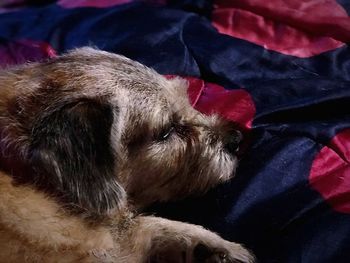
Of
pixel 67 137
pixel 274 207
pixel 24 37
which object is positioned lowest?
pixel 24 37

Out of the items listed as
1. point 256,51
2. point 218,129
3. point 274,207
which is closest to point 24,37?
point 256,51

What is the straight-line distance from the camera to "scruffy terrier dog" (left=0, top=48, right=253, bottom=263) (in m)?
1.20

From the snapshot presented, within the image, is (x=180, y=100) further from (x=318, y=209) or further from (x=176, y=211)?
(x=318, y=209)

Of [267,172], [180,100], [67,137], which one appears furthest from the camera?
[180,100]

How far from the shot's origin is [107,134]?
124 cm

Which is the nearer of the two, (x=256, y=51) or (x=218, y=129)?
(x=218, y=129)

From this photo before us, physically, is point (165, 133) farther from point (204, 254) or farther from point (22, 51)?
point (22, 51)

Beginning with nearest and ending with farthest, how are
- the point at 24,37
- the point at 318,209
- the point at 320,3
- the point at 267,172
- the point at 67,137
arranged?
the point at 67,137 → the point at 318,209 → the point at 267,172 → the point at 320,3 → the point at 24,37

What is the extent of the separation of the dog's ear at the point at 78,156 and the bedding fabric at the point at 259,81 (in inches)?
12.0

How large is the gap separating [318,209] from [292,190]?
0.09 metres

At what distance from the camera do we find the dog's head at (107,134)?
1203mm

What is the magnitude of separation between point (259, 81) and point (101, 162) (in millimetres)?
842

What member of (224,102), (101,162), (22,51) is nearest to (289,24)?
(224,102)

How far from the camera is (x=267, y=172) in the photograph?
1.43 metres
